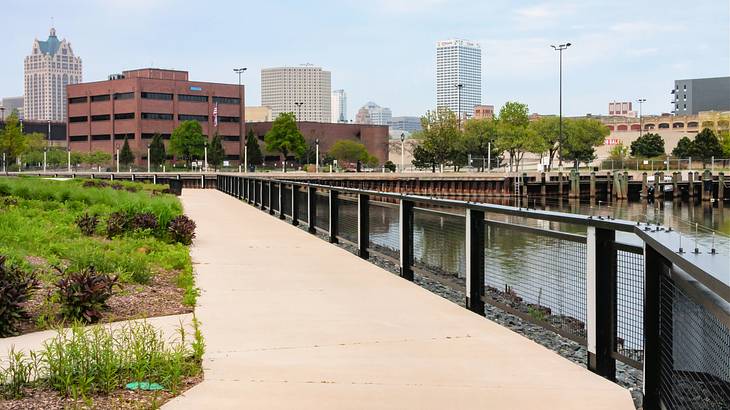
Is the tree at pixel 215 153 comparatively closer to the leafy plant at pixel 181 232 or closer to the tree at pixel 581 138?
the tree at pixel 581 138

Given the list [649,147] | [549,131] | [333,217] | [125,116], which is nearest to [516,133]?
[549,131]

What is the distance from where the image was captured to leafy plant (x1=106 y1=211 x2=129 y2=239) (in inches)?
575

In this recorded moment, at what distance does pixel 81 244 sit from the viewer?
12.4m

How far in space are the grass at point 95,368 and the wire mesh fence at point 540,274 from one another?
11.2ft

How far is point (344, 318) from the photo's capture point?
8.34m

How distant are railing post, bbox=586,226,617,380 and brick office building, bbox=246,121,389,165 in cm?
14795

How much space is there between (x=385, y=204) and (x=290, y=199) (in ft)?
31.2

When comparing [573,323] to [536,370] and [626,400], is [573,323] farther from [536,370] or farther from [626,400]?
[626,400]

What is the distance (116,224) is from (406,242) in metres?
5.95

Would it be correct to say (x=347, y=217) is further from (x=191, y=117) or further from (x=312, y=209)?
A: (x=191, y=117)

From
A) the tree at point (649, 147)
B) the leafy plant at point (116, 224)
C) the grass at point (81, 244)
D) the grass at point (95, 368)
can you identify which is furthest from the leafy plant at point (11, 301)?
the tree at point (649, 147)

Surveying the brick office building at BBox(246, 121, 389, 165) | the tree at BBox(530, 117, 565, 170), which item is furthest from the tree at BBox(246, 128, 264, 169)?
the tree at BBox(530, 117, 565, 170)

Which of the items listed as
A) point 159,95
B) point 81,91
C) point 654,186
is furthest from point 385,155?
point 654,186

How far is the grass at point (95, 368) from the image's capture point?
540 cm
